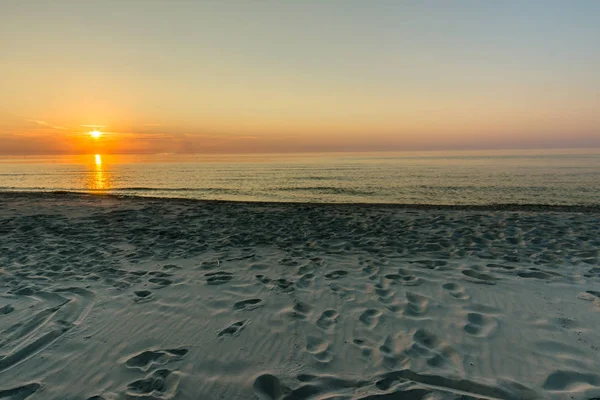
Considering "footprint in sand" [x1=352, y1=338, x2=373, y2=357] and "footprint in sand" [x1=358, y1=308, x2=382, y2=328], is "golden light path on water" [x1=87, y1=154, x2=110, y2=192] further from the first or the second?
"footprint in sand" [x1=352, y1=338, x2=373, y2=357]

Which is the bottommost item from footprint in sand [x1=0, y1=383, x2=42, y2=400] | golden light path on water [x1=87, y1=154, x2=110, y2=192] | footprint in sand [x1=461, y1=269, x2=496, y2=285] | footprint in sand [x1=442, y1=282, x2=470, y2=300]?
golden light path on water [x1=87, y1=154, x2=110, y2=192]

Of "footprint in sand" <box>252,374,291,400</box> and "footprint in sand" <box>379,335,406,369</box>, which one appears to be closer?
"footprint in sand" <box>252,374,291,400</box>

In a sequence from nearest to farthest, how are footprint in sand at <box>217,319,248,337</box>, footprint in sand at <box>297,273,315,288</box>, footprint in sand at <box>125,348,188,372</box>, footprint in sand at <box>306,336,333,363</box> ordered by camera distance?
1. footprint in sand at <box>125,348,188,372</box>
2. footprint in sand at <box>306,336,333,363</box>
3. footprint in sand at <box>217,319,248,337</box>
4. footprint in sand at <box>297,273,315,288</box>

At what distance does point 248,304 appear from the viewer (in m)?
5.06

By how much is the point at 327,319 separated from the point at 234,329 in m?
1.15

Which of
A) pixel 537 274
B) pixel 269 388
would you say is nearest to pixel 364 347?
pixel 269 388

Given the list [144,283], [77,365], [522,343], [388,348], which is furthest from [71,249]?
[522,343]

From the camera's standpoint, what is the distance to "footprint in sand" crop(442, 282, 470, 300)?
5.26 m

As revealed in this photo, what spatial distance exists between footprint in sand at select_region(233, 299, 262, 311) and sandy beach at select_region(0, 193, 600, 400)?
0.03 metres

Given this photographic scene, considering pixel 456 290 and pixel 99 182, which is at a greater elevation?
pixel 456 290

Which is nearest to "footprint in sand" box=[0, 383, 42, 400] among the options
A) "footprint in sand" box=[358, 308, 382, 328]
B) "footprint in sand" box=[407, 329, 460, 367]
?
"footprint in sand" box=[358, 308, 382, 328]

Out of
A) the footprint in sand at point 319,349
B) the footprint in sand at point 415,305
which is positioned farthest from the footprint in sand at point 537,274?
the footprint in sand at point 319,349

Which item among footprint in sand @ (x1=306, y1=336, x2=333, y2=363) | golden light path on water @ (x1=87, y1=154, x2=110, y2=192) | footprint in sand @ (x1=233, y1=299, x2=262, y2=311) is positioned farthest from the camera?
golden light path on water @ (x1=87, y1=154, x2=110, y2=192)

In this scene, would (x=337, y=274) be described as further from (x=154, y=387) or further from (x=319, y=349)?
(x=154, y=387)
